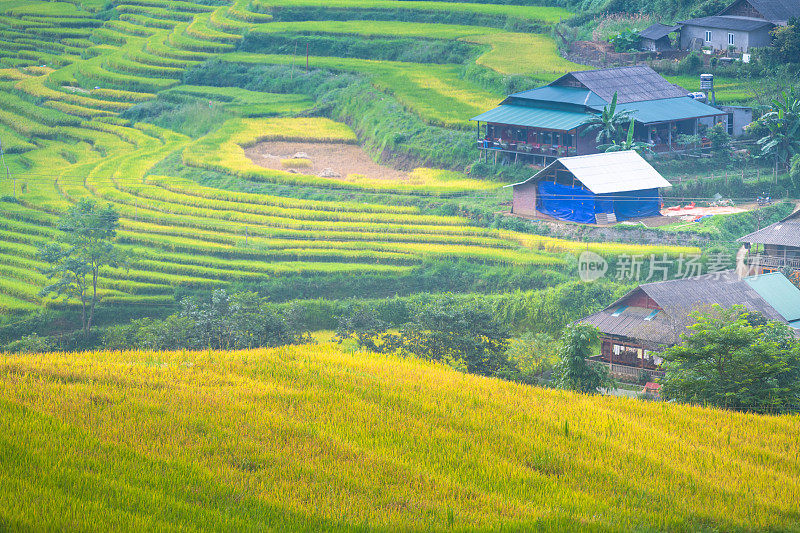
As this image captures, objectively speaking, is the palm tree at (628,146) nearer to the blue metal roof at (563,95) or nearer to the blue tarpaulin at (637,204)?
the blue metal roof at (563,95)

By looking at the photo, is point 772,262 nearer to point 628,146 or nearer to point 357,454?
point 628,146

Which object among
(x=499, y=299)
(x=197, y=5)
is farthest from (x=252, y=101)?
(x=499, y=299)

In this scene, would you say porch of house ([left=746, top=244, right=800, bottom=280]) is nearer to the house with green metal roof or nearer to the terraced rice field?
the terraced rice field

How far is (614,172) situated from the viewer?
37625 mm

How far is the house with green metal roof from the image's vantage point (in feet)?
138

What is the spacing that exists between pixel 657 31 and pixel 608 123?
15.5 m

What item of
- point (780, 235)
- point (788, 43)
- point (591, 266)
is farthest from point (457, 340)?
point (788, 43)

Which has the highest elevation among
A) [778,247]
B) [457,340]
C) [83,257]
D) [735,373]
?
[735,373]

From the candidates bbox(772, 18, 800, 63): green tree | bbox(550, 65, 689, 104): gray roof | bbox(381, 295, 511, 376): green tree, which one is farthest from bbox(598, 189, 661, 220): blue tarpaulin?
bbox(772, 18, 800, 63): green tree

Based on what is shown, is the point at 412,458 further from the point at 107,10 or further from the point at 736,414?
the point at 107,10

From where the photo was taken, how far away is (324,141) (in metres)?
51.5

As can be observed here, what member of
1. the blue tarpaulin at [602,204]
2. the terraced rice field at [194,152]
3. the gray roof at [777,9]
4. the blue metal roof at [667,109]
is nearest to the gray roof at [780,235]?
the blue tarpaulin at [602,204]

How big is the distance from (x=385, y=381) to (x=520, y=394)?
7.28 ft

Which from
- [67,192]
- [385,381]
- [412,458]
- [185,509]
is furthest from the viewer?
[67,192]
